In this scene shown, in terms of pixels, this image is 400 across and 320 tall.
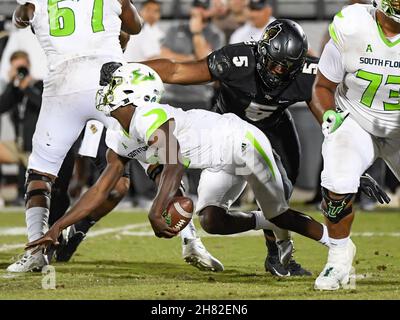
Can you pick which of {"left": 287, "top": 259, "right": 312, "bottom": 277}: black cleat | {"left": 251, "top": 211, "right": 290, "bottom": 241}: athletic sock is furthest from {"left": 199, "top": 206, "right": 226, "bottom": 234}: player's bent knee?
{"left": 287, "top": 259, "right": 312, "bottom": 277}: black cleat

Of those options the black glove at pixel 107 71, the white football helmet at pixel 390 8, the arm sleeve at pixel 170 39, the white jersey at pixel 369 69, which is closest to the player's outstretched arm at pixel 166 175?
the black glove at pixel 107 71

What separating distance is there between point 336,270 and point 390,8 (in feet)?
4.65

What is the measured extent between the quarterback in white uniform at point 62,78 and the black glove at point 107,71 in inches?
13.1

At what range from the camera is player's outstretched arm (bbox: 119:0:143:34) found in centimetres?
686

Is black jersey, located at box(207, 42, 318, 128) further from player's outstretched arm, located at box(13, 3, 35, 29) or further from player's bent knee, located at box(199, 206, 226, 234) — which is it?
player's outstretched arm, located at box(13, 3, 35, 29)

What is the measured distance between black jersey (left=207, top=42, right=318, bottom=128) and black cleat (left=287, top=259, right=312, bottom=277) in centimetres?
95

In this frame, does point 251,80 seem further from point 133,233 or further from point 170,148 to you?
point 133,233

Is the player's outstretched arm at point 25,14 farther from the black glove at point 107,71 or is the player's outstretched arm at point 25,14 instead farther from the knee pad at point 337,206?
the knee pad at point 337,206

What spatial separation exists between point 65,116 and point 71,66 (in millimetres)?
322

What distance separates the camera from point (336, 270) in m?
5.50

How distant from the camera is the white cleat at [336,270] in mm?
5414

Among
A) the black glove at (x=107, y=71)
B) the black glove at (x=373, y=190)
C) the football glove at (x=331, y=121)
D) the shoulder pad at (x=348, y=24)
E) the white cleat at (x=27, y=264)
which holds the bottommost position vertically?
the white cleat at (x=27, y=264)
